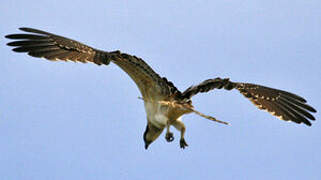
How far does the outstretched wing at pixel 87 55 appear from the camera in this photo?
13.2 m

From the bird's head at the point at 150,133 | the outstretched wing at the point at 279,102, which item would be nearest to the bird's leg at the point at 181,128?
the bird's head at the point at 150,133

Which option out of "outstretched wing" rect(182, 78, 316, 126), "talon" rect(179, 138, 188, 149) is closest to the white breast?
"talon" rect(179, 138, 188, 149)

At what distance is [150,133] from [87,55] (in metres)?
2.19

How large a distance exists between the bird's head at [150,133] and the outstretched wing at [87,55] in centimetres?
74

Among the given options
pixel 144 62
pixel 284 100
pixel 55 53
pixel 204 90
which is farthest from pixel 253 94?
pixel 55 53

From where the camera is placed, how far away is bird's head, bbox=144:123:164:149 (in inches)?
566

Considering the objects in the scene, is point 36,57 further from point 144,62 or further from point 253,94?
point 253,94

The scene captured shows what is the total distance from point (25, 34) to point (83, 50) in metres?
1.08

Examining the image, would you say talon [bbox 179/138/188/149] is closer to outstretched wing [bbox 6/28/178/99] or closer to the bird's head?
the bird's head

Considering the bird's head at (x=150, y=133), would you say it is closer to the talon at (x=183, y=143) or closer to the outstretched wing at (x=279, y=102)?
the talon at (x=183, y=143)

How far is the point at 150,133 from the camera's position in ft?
47.9

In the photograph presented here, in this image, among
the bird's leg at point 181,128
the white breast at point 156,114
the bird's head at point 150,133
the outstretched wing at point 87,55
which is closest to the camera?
the outstretched wing at point 87,55

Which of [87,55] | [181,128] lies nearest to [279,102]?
[181,128]

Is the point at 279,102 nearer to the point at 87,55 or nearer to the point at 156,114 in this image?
the point at 156,114
